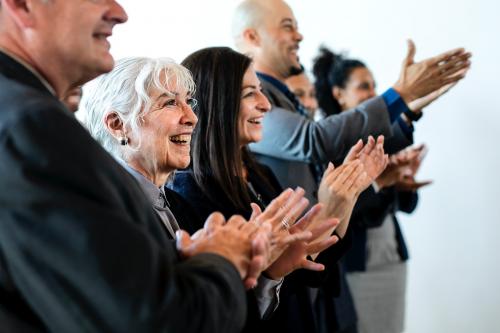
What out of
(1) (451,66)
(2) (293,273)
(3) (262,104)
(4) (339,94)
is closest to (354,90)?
(4) (339,94)

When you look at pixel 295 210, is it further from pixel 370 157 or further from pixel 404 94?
pixel 404 94

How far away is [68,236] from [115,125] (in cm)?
73

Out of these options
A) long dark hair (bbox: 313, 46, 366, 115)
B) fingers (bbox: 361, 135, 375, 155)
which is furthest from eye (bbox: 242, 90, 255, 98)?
long dark hair (bbox: 313, 46, 366, 115)

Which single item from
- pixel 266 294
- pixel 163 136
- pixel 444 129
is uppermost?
pixel 163 136

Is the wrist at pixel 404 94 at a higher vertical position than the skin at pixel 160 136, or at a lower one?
lower

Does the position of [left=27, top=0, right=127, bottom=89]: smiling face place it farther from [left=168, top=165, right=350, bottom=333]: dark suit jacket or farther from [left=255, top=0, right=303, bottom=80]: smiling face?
[left=255, top=0, right=303, bottom=80]: smiling face

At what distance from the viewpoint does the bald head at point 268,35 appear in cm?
241

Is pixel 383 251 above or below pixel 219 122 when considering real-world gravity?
below

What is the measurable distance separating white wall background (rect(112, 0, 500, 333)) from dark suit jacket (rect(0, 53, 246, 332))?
2361 mm

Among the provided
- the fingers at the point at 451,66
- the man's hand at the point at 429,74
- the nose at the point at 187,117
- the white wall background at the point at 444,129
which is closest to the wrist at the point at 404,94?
the man's hand at the point at 429,74

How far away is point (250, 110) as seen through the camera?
1.80 m

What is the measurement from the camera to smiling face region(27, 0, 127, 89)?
0.83 meters

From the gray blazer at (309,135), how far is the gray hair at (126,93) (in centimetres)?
70

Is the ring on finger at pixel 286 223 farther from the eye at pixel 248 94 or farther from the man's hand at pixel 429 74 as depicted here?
the man's hand at pixel 429 74
